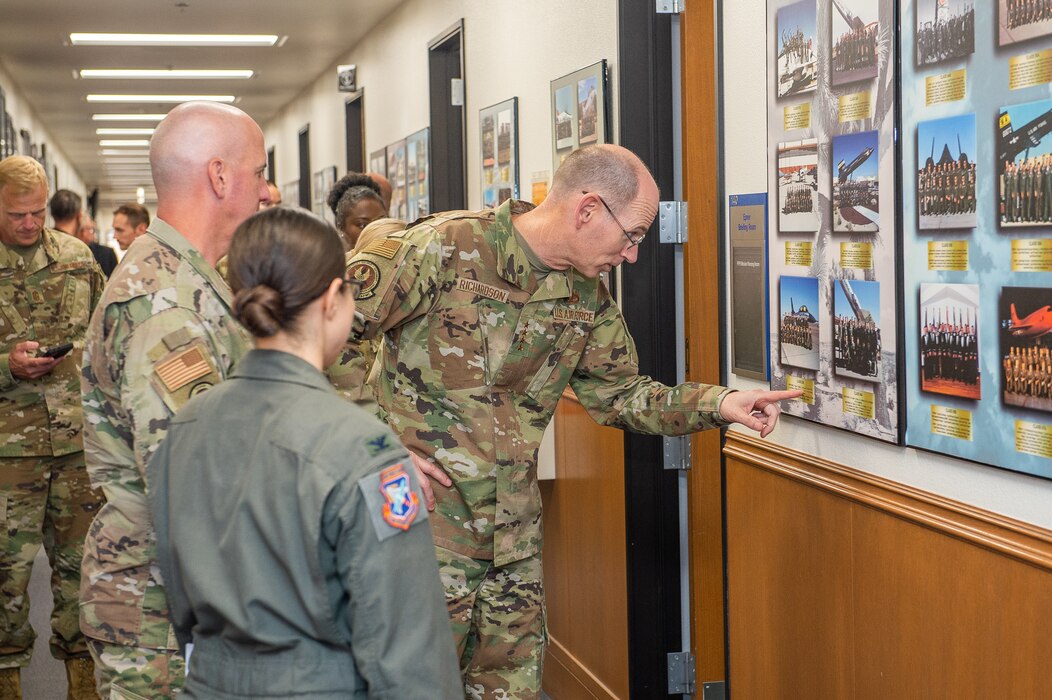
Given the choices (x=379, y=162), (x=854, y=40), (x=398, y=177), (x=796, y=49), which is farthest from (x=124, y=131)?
(x=854, y=40)

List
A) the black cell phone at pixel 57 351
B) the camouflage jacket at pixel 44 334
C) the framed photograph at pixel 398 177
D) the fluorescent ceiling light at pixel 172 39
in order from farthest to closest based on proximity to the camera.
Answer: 1. the fluorescent ceiling light at pixel 172 39
2. the framed photograph at pixel 398 177
3. the camouflage jacket at pixel 44 334
4. the black cell phone at pixel 57 351

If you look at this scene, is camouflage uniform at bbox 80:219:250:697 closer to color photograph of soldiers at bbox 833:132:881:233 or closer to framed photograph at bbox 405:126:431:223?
color photograph of soldiers at bbox 833:132:881:233

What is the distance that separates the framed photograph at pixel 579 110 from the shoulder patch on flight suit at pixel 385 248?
137cm

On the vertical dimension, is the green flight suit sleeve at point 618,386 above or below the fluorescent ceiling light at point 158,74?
below

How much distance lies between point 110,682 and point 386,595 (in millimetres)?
780

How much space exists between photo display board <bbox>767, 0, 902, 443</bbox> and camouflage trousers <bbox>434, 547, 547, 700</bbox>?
799 mm

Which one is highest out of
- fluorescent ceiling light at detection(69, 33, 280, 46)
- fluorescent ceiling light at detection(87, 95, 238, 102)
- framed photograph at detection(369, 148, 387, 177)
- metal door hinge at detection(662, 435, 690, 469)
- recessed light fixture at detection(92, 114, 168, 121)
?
recessed light fixture at detection(92, 114, 168, 121)

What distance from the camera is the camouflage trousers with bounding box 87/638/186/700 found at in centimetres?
188

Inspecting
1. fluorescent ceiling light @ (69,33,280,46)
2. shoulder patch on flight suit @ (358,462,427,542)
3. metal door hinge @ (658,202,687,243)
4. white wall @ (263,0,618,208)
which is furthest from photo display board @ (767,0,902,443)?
fluorescent ceiling light @ (69,33,280,46)

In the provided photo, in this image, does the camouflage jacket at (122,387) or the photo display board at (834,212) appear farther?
the photo display board at (834,212)

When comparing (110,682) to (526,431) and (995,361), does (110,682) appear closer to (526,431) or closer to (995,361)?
(526,431)

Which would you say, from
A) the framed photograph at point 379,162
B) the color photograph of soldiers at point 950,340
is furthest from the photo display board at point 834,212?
the framed photograph at point 379,162
